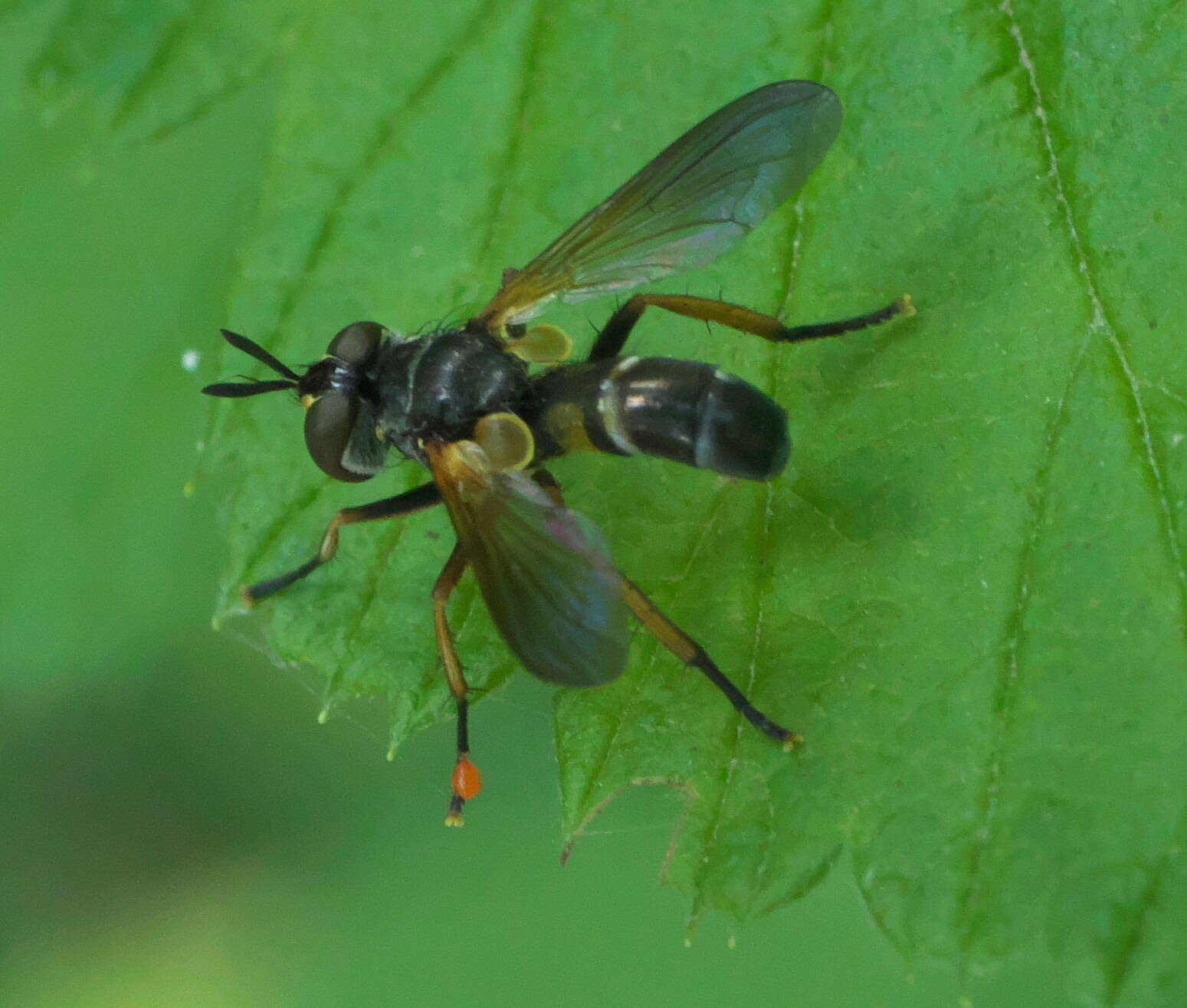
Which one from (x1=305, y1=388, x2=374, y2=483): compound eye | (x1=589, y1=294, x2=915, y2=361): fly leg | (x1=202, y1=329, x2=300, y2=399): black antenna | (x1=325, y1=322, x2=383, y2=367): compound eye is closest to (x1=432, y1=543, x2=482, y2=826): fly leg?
(x1=305, y1=388, x2=374, y2=483): compound eye

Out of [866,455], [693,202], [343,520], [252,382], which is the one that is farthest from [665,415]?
[252,382]

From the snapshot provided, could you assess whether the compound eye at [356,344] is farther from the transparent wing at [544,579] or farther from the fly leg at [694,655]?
the fly leg at [694,655]

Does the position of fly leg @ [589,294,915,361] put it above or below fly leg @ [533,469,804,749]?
above

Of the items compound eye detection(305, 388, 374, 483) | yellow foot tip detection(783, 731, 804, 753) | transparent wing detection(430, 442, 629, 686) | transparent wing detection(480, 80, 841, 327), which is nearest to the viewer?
transparent wing detection(430, 442, 629, 686)

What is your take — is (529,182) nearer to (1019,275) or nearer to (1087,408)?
(1019,275)

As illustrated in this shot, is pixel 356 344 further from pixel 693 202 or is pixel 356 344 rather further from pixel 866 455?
pixel 866 455

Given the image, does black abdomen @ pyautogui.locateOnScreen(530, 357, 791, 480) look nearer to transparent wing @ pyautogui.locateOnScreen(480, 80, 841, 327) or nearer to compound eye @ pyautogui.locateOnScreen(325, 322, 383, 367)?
transparent wing @ pyautogui.locateOnScreen(480, 80, 841, 327)

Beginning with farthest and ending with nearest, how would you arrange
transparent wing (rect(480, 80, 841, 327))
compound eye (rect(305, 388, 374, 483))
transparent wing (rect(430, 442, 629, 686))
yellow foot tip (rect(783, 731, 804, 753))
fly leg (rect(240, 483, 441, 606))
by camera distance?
fly leg (rect(240, 483, 441, 606)) < compound eye (rect(305, 388, 374, 483)) < transparent wing (rect(480, 80, 841, 327)) < yellow foot tip (rect(783, 731, 804, 753)) < transparent wing (rect(430, 442, 629, 686))

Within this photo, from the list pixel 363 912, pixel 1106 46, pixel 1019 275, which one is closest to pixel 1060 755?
pixel 1019 275
